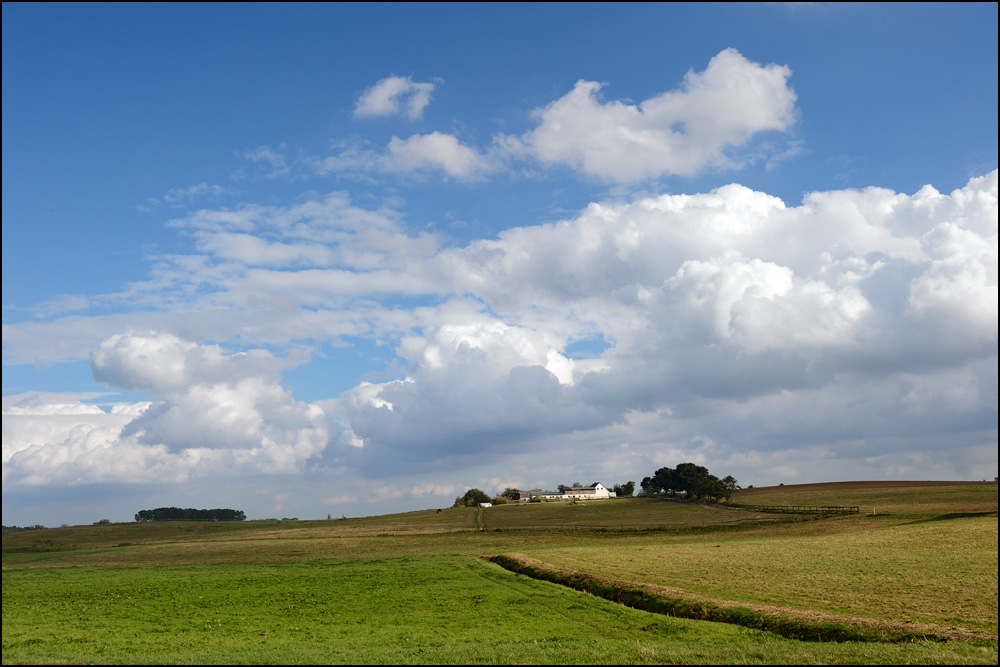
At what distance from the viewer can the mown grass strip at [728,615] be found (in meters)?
28.4

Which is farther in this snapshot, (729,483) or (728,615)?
(729,483)

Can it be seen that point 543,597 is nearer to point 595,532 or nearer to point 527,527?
point 595,532

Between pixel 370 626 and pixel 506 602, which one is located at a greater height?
pixel 370 626

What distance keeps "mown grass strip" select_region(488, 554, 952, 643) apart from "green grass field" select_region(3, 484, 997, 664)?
73 centimetres

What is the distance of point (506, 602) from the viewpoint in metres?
42.5

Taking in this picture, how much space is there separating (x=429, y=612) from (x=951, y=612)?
1155 inches

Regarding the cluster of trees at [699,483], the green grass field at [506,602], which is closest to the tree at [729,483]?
the cluster of trees at [699,483]

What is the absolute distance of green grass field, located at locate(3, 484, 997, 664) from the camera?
88.2 ft

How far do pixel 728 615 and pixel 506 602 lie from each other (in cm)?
1472

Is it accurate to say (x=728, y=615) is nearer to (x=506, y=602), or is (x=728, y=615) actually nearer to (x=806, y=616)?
(x=806, y=616)

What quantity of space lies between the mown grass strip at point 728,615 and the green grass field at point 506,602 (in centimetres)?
73

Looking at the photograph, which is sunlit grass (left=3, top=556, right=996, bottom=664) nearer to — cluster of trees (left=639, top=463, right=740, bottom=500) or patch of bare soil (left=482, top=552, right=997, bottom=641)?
patch of bare soil (left=482, top=552, right=997, bottom=641)

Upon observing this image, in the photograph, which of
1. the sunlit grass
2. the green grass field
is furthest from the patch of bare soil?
the sunlit grass

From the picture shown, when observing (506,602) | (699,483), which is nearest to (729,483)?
(699,483)
